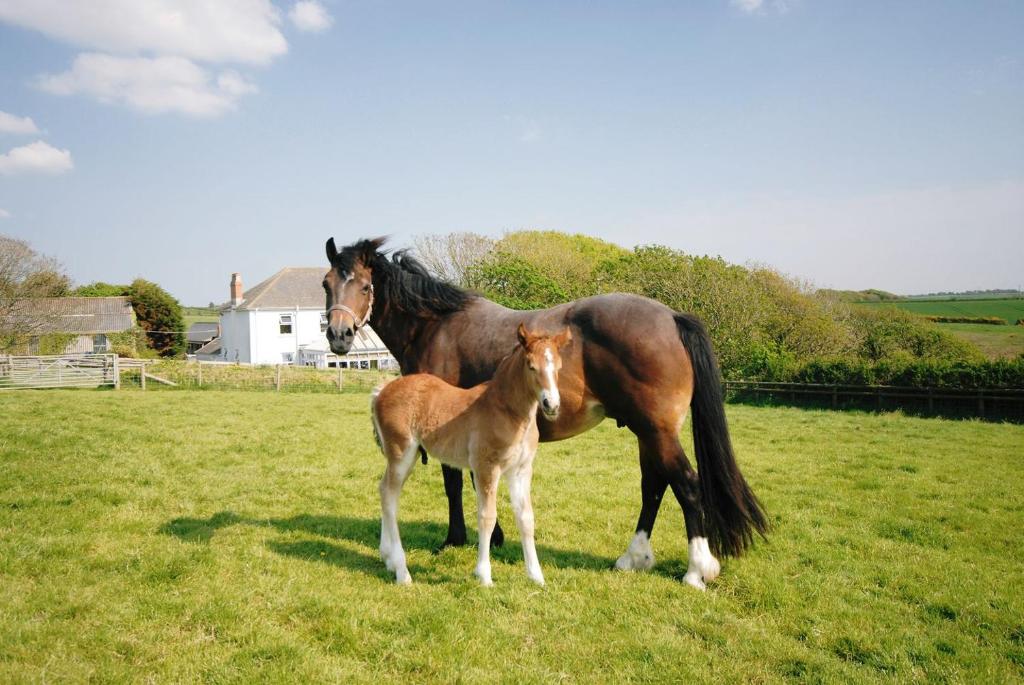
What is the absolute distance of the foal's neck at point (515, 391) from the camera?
4453 mm

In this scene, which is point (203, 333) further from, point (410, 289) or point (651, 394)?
point (651, 394)

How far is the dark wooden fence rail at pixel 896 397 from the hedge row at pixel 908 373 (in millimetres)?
351

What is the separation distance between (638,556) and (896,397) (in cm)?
1993

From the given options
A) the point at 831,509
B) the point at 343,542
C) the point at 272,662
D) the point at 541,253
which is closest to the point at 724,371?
the point at 541,253

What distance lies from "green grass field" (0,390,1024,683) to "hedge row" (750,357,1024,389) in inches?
493

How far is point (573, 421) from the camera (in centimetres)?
502

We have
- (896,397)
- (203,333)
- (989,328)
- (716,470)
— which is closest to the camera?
(716,470)

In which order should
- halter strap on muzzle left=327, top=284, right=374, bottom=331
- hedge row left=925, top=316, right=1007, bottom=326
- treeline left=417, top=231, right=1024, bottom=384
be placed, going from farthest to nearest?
hedge row left=925, top=316, right=1007, bottom=326
treeline left=417, top=231, right=1024, bottom=384
halter strap on muzzle left=327, top=284, right=374, bottom=331

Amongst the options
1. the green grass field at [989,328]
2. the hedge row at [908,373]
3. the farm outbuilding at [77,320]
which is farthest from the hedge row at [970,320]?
the farm outbuilding at [77,320]

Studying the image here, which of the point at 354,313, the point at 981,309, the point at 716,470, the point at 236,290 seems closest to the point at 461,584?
the point at 716,470

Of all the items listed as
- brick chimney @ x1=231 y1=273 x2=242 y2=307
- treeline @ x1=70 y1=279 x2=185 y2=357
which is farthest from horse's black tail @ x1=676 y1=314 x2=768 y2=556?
treeline @ x1=70 y1=279 x2=185 y2=357

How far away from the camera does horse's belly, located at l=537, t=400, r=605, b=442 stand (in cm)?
496

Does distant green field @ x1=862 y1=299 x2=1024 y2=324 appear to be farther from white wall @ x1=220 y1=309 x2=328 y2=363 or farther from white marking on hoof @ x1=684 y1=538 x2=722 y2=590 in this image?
white marking on hoof @ x1=684 y1=538 x2=722 y2=590

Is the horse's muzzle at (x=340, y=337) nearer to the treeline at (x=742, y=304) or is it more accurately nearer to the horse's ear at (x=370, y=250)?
the horse's ear at (x=370, y=250)
